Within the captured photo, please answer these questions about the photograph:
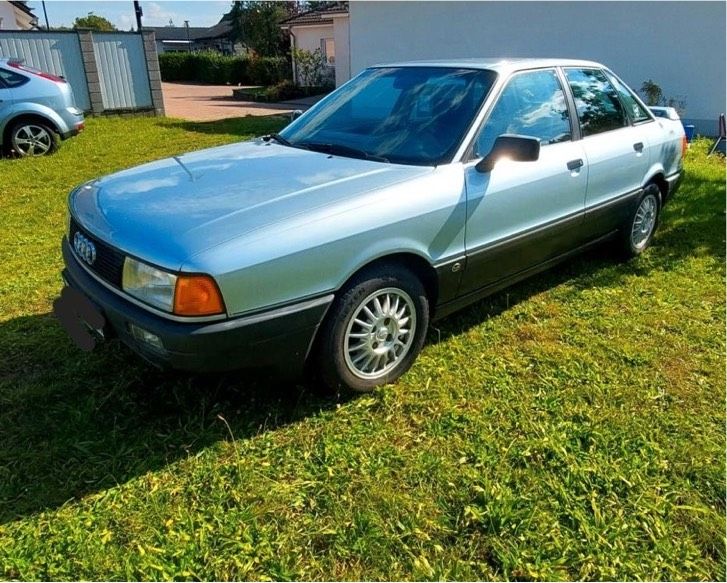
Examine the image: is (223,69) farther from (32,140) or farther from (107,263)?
(107,263)

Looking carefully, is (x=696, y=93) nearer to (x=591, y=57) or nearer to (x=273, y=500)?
(x=591, y=57)

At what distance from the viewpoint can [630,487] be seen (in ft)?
8.22

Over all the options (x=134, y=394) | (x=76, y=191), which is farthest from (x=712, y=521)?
(x=76, y=191)

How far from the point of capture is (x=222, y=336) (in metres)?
2.39

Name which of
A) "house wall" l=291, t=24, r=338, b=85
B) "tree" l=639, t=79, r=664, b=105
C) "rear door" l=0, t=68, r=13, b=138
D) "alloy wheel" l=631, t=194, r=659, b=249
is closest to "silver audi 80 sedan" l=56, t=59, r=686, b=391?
"alloy wheel" l=631, t=194, r=659, b=249

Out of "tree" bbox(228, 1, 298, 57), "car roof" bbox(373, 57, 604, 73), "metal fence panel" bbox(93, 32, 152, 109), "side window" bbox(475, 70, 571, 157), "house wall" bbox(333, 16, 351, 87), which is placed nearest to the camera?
"side window" bbox(475, 70, 571, 157)

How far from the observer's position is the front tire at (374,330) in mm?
2785

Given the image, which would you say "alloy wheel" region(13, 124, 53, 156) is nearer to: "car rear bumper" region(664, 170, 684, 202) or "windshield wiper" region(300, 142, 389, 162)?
"windshield wiper" region(300, 142, 389, 162)

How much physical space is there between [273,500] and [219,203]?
1309mm

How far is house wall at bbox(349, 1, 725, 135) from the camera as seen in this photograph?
11.3m

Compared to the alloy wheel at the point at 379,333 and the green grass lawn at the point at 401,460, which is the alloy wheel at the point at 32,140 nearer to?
the green grass lawn at the point at 401,460

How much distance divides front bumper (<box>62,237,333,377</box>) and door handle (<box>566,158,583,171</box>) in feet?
6.59

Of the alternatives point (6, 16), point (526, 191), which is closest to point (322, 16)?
point (6, 16)

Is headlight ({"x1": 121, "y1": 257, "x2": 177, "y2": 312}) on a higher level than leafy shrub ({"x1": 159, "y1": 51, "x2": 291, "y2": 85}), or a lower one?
higher
